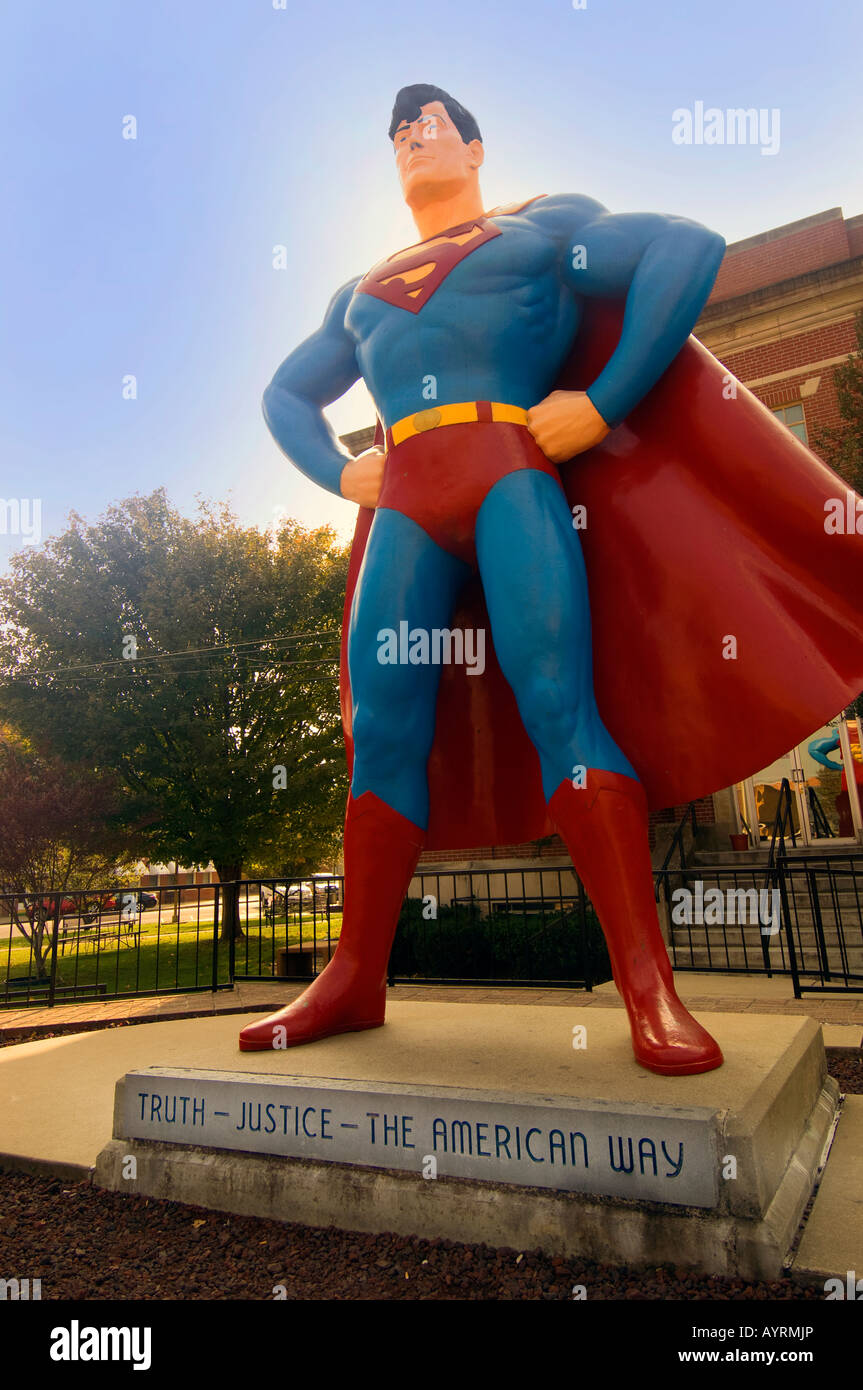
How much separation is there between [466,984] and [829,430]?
27.5ft

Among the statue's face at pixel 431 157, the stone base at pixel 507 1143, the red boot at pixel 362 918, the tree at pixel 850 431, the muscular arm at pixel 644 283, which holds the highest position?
the tree at pixel 850 431

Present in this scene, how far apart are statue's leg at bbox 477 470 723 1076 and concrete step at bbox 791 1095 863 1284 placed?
429 millimetres

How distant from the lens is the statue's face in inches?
132

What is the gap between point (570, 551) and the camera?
2.90 meters

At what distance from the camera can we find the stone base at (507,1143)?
194cm

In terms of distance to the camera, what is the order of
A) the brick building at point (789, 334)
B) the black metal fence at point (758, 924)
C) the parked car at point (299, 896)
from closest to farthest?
the parked car at point (299, 896), the black metal fence at point (758, 924), the brick building at point (789, 334)

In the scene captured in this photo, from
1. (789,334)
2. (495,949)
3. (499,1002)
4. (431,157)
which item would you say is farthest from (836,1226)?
(789,334)

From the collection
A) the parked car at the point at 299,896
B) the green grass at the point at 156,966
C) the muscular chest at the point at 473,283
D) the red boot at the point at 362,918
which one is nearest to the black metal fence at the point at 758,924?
the parked car at the point at 299,896

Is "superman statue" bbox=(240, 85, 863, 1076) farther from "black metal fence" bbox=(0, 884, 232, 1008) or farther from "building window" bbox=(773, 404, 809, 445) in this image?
"building window" bbox=(773, 404, 809, 445)

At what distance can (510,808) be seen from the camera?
11.0 feet

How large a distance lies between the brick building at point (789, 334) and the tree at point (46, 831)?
18.9 feet

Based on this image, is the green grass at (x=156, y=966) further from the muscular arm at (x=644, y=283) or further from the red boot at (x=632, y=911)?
the muscular arm at (x=644, y=283)

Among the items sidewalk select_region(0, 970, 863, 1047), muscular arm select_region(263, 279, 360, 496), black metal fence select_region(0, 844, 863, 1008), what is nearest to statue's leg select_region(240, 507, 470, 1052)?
muscular arm select_region(263, 279, 360, 496)

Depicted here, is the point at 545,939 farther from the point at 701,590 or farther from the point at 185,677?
the point at 185,677
